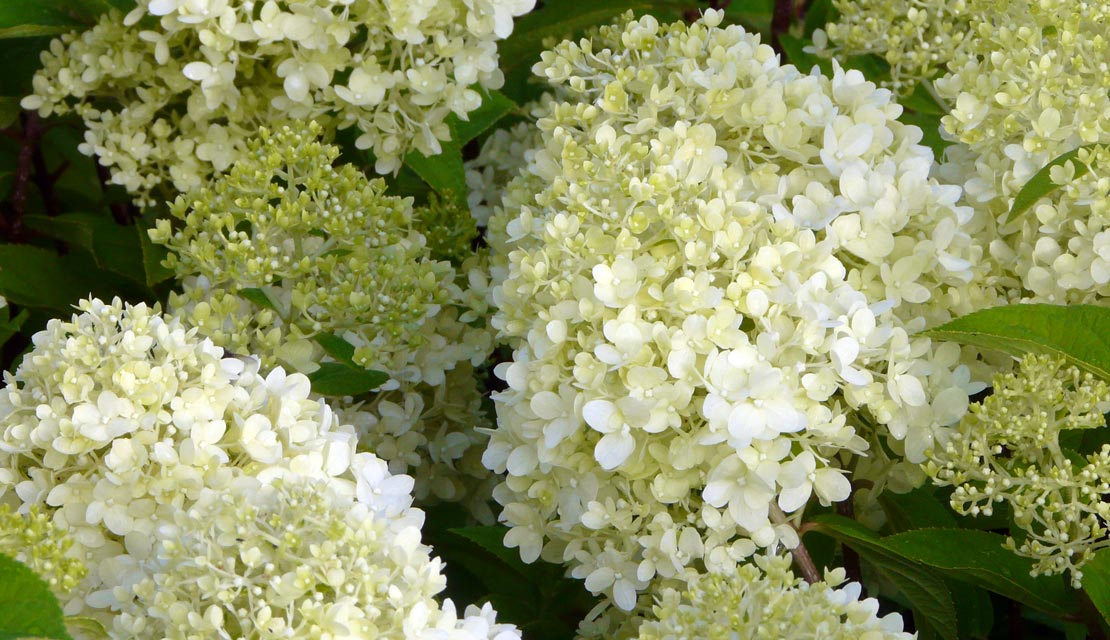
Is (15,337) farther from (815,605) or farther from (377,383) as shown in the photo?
(815,605)

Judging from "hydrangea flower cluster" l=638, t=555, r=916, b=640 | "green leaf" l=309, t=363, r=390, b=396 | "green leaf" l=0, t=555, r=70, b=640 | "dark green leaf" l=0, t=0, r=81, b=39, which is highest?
"dark green leaf" l=0, t=0, r=81, b=39

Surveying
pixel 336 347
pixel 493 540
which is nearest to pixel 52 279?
pixel 336 347

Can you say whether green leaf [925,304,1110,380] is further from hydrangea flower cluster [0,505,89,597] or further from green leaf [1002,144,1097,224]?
hydrangea flower cluster [0,505,89,597]

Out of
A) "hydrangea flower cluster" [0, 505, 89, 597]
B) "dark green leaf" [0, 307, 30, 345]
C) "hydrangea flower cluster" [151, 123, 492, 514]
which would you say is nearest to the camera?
"hydrangea flower cluster" [0, 505, 89, 597]

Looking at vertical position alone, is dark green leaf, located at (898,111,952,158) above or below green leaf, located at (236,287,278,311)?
above

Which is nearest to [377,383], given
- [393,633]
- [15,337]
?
[393,633]

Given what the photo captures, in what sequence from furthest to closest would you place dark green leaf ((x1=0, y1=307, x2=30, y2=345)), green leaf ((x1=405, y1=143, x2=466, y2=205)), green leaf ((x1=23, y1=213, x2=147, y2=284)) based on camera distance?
1. green leaf ((x1=23, y1=213, x2=147, y2=284))
2. green leaf ((x1=405, y1=143, x2=466, y2=205))
3. dark green leaf ((x1=0, y1=307, x2=30, y2=345))

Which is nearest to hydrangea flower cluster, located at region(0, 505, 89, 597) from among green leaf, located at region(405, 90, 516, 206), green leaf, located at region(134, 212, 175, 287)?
green leaf, located at region(134, 212, 175, 287)
